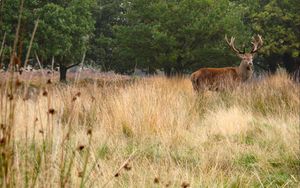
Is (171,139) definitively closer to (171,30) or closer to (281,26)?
(171,30)

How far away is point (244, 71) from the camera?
1255cm

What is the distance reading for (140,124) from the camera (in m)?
6.31

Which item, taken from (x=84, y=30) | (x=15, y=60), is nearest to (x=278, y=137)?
(x=15, y=60)

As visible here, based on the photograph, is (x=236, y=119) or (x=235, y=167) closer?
(x=235, y=167)

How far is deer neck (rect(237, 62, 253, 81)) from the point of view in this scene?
488 inches

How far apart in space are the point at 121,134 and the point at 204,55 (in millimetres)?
13655

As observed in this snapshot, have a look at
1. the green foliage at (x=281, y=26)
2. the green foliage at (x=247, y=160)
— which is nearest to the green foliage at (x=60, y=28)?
the green foliage at (x=281, y=26)

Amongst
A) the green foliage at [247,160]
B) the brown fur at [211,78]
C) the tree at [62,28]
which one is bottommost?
the green foliage at [247,160]

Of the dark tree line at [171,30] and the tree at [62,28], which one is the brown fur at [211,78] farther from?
the tree at [62,28]

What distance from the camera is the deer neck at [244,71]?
12.4 metres

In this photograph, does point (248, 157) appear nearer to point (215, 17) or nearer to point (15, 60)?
point (15, 60)

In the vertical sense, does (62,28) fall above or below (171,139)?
above

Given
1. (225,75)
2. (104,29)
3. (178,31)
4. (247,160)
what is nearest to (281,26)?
(178,31)

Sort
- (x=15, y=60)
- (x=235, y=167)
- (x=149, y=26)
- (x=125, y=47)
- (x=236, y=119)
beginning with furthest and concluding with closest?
(x=125, y=47) → (x=149, y=26) → (x=236, y=119) → (x=235, y=167) → (x=15, y=60)
